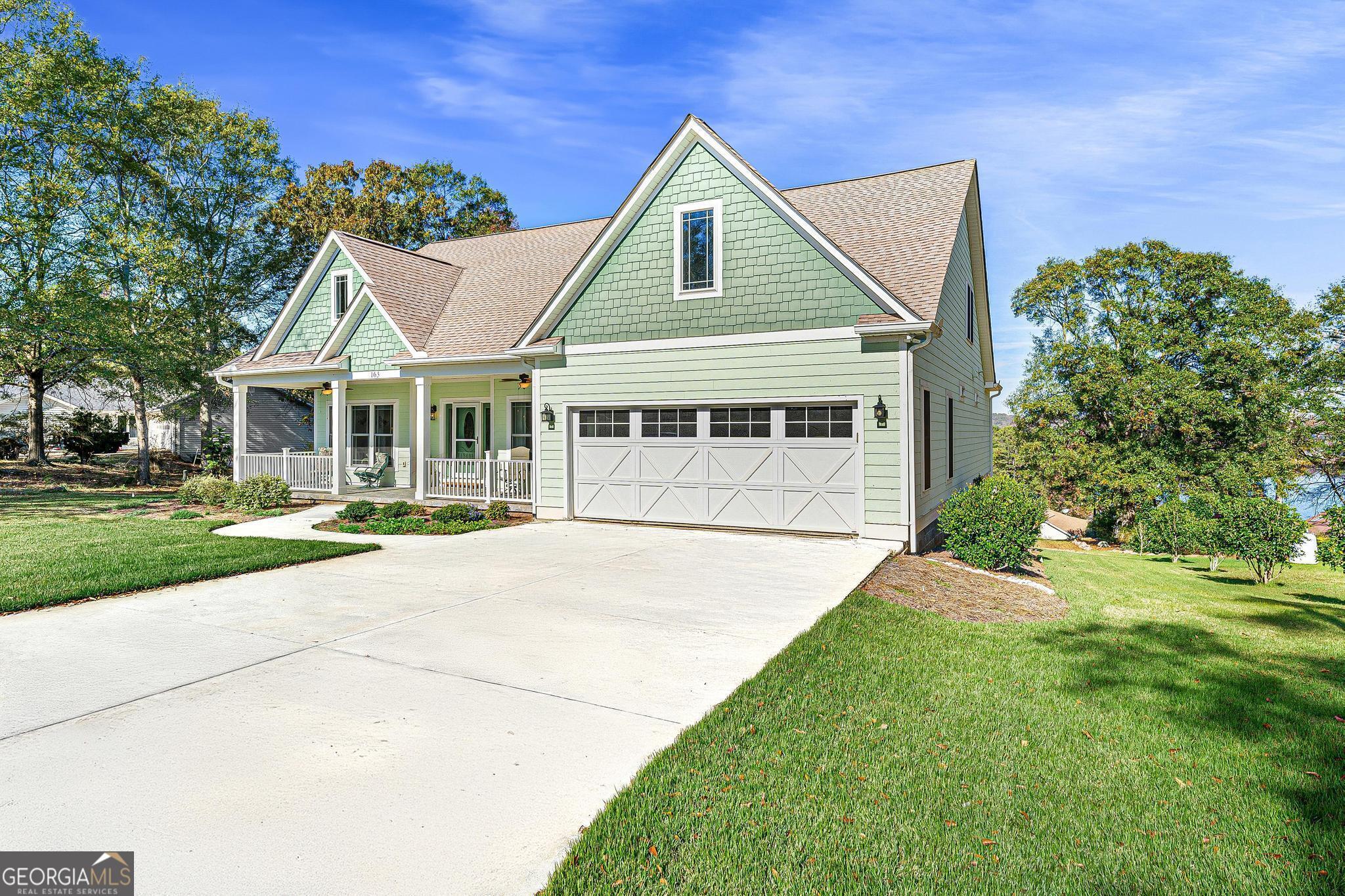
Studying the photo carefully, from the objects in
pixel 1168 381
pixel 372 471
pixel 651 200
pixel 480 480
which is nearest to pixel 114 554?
pixel 480 480

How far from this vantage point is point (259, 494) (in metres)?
16.0

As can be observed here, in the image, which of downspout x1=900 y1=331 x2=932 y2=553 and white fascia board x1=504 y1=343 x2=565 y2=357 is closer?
downspout x1=900 y1=331 x2=932 y2=553

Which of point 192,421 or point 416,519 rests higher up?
point 192,421

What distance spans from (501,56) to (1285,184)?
27780 millimetres

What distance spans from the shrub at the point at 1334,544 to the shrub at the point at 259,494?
19.5m

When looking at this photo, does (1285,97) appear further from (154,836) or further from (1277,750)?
(154,836)

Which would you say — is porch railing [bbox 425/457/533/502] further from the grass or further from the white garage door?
the grass

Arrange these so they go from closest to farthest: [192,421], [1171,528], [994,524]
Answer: [994,524]
[1171,528]
[192,421]

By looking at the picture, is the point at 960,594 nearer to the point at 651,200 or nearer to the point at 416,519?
the point at 651,200

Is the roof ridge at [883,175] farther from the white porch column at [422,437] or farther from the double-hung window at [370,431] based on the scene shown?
the double-hung window at [370,431]

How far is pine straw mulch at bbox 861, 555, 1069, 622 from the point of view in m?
7.54

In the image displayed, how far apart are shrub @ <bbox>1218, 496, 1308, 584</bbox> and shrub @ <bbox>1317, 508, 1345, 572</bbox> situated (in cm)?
301

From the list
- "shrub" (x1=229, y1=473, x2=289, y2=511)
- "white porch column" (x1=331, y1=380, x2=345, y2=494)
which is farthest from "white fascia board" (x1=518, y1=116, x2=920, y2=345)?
"shrub" (x1=229, y1=473, x2=289, y2=511)

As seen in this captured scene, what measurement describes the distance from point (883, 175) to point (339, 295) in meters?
14.9
